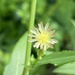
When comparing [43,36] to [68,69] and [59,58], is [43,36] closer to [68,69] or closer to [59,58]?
[59,58]

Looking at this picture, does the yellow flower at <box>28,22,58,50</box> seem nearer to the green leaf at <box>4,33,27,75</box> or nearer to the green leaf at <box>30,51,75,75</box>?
the green leaf at <box>30,51,75,75</box>

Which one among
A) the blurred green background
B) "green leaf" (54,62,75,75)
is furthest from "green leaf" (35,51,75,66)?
the blurred green background

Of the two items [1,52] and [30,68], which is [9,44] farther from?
[30,68]

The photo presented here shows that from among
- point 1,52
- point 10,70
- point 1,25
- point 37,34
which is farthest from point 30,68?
point 1,25

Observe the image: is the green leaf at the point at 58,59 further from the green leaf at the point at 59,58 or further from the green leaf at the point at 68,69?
the green leaf at the point at 68,69

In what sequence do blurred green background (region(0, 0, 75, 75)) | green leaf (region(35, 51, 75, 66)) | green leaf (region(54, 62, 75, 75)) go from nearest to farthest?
green leaf (region(35, 51, 75, 66)), green leaf (region(54, 62, 75, 75)), blurred green background (region(0, 0, 75, 75))

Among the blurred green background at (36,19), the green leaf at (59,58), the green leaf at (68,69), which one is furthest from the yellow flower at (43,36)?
the blurred green background at (36,19)
